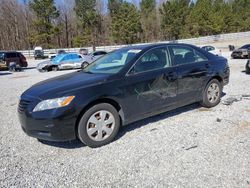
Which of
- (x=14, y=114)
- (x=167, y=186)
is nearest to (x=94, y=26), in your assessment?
(x=14, y=114)

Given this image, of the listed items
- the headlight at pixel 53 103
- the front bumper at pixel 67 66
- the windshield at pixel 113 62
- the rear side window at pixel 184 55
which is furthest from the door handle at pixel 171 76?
the front bumper at pixel 67 66

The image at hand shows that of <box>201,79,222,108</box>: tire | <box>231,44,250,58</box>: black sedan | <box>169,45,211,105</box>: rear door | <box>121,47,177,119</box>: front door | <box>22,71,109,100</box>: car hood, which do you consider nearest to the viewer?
<box>22,71,109,100</box>: car hood

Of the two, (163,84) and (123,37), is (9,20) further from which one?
(163,84)

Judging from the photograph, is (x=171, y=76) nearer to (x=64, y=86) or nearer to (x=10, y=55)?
(x=64, y=86)

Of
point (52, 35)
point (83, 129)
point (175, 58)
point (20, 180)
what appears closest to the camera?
point (20, 180)

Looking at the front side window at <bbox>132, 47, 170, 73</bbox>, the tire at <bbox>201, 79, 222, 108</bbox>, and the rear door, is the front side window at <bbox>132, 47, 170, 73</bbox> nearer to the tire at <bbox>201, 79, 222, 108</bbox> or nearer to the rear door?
the rear door

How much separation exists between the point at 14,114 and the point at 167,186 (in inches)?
185

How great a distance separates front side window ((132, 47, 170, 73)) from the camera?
4.31 m

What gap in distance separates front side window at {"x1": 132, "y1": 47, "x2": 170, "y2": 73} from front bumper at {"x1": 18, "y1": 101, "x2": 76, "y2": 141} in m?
1.45

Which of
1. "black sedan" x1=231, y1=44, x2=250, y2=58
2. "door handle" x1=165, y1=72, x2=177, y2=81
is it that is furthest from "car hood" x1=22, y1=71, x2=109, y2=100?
"black sedan" x1=231, y1=44, x2=250, y2=58

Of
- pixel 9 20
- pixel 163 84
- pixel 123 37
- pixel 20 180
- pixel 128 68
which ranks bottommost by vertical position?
pixel 20 180

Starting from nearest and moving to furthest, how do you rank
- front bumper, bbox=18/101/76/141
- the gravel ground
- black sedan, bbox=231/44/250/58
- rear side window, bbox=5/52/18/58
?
the gravel ground, front bumper, bbox=18/101/76/141, black sedan, bbox=231/44/250/58, rear side window, bbox=5/52/18/58

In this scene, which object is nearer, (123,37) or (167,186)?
(167,186)

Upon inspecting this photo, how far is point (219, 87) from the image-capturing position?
5688 mm
